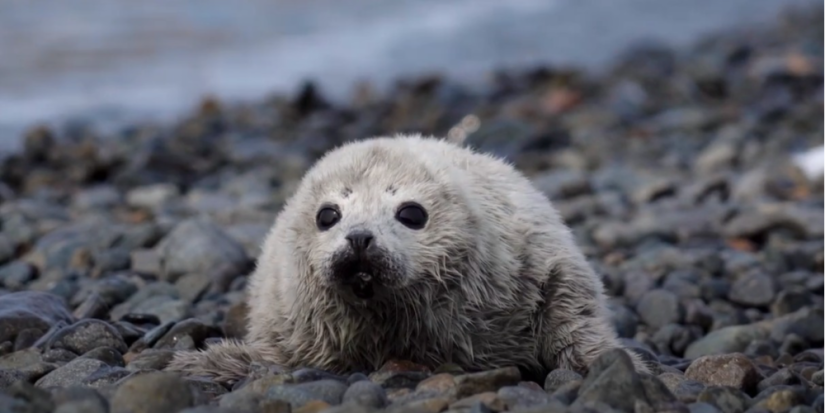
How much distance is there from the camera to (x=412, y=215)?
4.53 m

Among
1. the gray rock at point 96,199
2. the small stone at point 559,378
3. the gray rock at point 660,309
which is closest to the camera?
the small stone at point 559,378

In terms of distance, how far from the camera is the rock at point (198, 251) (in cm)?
653

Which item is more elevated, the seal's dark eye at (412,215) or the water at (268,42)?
the water at (268,42)

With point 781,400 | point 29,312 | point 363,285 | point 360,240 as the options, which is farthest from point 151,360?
point 781,400

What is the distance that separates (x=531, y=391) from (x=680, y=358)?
5.94ft

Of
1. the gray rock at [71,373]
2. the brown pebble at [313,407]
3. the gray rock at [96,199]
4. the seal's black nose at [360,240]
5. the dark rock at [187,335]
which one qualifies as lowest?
the brown pebble at [313,407]

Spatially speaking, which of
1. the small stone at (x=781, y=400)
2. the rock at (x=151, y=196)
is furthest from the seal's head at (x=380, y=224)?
the rock at (x=151, y=196)

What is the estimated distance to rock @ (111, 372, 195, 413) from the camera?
3.49 meters

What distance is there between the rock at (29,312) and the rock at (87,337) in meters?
0.31

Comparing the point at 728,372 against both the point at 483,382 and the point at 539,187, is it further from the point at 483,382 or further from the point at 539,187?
the point at 539,187

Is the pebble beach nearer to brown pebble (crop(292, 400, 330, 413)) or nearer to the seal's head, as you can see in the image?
brown pebble (crop(292, 400, 330, 413))

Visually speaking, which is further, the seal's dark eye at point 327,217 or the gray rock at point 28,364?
the seal's dark eye at point 327,217

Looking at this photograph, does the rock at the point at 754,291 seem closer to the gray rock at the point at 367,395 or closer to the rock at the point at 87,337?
the gray rock at the point at 367,395

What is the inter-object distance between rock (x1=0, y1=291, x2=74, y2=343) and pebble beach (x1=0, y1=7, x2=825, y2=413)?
0.04 ft
